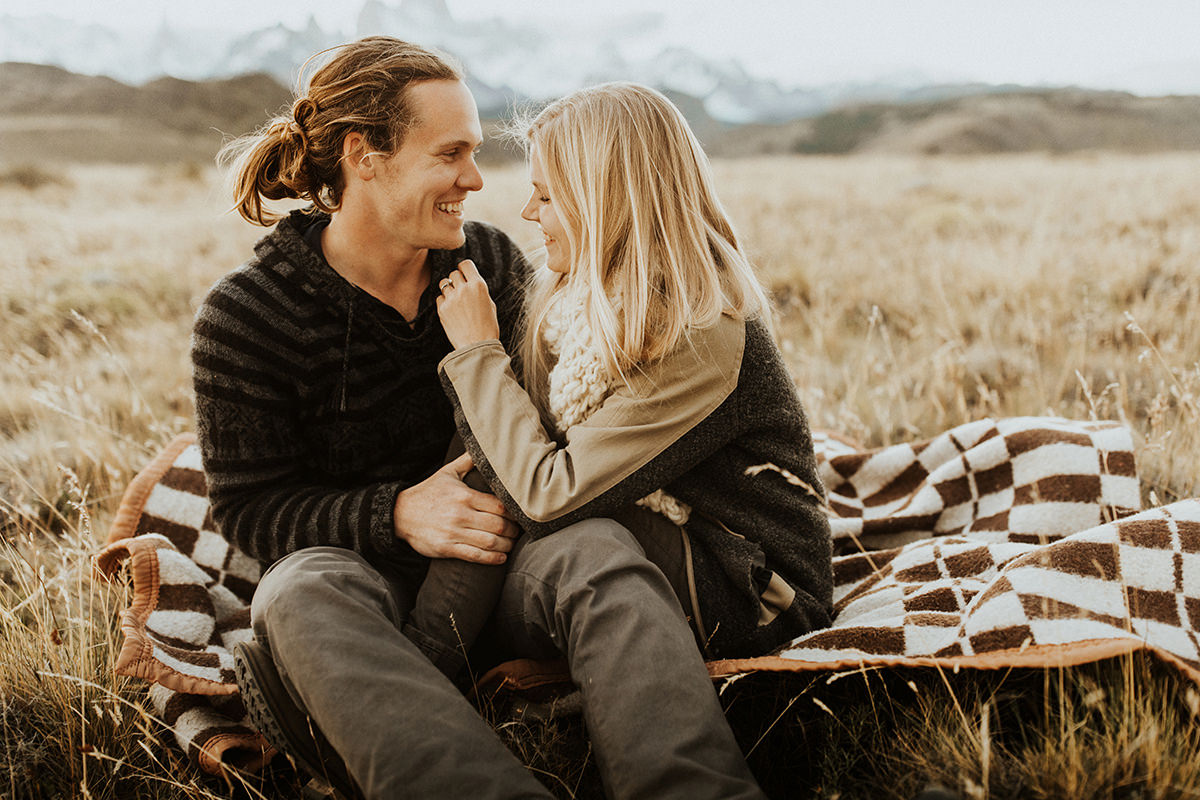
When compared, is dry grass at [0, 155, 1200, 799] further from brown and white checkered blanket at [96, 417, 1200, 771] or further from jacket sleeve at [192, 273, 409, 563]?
jacket sleeve at [192, 273, 409, 563]

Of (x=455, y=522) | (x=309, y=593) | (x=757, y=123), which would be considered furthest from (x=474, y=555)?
(x=757, y=123)

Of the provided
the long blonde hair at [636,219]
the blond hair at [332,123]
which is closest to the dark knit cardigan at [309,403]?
the blond hair at [332,123]

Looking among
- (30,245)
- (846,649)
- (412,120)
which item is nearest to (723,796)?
(846,649)

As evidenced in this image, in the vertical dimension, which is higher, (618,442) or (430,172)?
(430,172)

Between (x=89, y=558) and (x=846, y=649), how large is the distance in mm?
2527

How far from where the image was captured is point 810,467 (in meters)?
2.33

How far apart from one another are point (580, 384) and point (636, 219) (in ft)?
1.57

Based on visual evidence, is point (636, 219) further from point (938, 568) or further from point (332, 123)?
point (938, 568)

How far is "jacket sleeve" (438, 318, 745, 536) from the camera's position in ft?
6.78

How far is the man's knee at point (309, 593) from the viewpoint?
187 centimetres

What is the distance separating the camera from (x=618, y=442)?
207cm

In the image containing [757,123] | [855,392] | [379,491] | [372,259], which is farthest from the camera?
[757,123]

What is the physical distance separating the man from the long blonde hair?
42 cm

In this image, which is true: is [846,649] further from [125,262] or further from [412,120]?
[125,262]
